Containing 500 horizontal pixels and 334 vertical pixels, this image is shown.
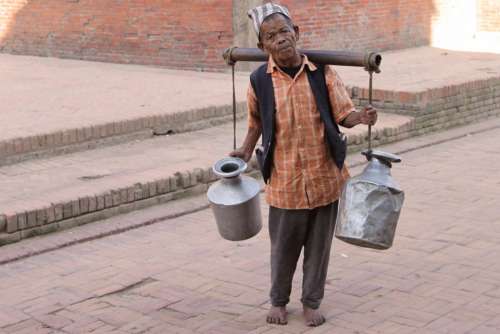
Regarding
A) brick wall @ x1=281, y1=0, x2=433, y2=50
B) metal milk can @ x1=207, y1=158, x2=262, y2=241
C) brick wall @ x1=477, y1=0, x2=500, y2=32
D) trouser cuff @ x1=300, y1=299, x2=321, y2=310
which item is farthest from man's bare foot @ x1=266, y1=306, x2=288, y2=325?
brick wall @ x1=477, y1=0, x2=500, y2=32

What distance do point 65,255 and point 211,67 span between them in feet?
22.1

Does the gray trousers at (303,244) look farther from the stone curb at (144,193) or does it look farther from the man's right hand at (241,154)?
the stone curb at (144,193)

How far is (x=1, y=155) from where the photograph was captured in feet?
24.6

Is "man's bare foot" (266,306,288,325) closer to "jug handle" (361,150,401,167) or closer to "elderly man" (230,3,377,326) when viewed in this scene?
"elderly man" (230,3,377,326)

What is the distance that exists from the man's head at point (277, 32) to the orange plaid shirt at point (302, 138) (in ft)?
0.35

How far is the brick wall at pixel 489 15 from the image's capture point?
663 inches

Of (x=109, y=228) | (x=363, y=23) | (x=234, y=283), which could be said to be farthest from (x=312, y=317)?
(x=363, y=23)

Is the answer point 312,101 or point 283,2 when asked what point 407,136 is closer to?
point 283,2

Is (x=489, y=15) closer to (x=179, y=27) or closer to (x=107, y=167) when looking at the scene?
(x=179, y=27)

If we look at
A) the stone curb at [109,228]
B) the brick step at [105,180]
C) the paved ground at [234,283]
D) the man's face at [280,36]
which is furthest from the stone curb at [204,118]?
the man's face at [280,36]

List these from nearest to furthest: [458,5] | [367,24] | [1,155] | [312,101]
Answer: [312,101]
[1,155]
[367,24]
[458,5]

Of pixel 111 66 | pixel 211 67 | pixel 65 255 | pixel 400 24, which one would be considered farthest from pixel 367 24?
pixel 65 255

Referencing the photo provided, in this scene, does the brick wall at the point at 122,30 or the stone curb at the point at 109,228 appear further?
→ the brick wall at the point at 122,30

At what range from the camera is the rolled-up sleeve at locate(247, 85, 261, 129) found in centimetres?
450
